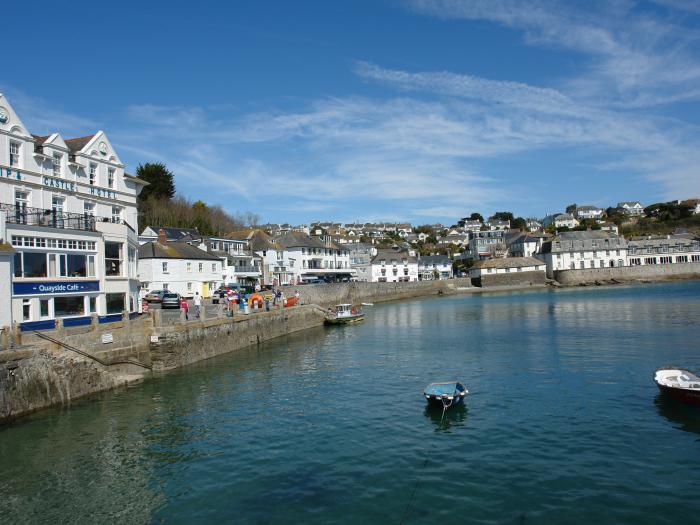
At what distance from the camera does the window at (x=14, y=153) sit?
1288 inches

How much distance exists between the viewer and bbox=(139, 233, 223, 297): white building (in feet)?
193

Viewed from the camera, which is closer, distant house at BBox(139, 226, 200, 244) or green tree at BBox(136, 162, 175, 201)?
distant house at BBox(139, 226, 200, 244)

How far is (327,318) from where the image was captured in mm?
59625

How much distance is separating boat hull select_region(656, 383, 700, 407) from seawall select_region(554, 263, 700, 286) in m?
107

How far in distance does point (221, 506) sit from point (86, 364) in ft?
49.8

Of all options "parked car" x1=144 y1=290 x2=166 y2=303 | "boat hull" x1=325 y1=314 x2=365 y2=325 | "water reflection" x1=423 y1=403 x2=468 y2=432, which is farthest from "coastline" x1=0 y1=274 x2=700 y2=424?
"water reflection" x1=423 y1=403 x2=468 y2=432

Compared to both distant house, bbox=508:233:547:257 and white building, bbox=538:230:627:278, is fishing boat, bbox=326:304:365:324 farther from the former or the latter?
distant house, bbox=508:233:547:257

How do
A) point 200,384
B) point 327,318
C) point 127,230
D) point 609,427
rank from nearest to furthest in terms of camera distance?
point 609,427
point 200,384
point 127,230
point 327,318

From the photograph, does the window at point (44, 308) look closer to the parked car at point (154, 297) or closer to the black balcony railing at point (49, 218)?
the black balcony railing at point (49, 218)

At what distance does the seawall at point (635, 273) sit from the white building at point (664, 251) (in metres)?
6.34

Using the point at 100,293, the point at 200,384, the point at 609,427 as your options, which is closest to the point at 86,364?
the point at 200,384

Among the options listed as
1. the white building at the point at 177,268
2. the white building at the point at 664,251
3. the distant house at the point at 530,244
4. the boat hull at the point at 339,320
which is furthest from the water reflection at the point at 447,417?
the white building at the point at 664,251

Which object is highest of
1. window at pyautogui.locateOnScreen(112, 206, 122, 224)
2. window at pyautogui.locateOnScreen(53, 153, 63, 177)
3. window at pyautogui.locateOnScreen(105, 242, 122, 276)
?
window at pyautogui.locateOnScreen(53, 153, 63, 177)

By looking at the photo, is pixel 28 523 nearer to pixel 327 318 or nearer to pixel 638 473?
pixel 638 473
